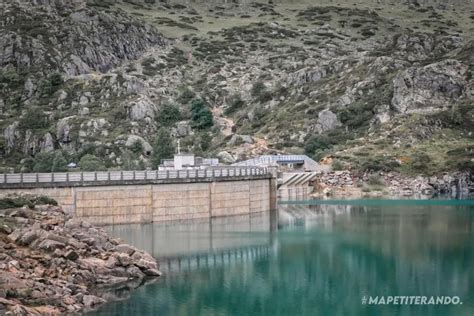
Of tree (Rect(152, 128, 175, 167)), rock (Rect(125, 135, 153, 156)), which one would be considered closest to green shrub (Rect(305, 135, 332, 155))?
tree (Rect(152, 128, 175, 167))

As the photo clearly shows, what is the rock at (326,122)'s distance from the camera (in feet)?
546

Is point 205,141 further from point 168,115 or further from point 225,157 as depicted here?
point 225,157

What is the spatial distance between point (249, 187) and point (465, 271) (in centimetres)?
4257

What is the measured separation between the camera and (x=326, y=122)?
549 feet

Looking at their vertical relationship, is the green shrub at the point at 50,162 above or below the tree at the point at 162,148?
below

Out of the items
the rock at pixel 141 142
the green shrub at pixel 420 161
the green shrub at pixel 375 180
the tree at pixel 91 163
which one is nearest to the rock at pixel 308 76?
the green shrub at pixel 420 161

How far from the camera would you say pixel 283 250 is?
68.3m

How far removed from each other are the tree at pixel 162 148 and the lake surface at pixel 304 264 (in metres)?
52.5

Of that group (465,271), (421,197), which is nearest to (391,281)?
(465,271)

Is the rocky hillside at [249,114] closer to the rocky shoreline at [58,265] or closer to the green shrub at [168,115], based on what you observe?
the green shrub at [168,115]

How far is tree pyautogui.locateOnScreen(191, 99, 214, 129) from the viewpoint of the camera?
17599 centimetres

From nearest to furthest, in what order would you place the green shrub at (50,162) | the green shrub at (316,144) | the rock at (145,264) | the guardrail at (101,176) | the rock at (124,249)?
the rock at (145,264)
the rock at (124,249)
the guardrail at (101,176)
the green shrub at (50,162)
the green shrub at (316,144)

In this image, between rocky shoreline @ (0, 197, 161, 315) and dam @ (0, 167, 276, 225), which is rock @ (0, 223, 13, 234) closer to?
rocky shoreline @ (0, 197, 161, 315)

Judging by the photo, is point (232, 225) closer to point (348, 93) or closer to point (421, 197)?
point (421, 197)
